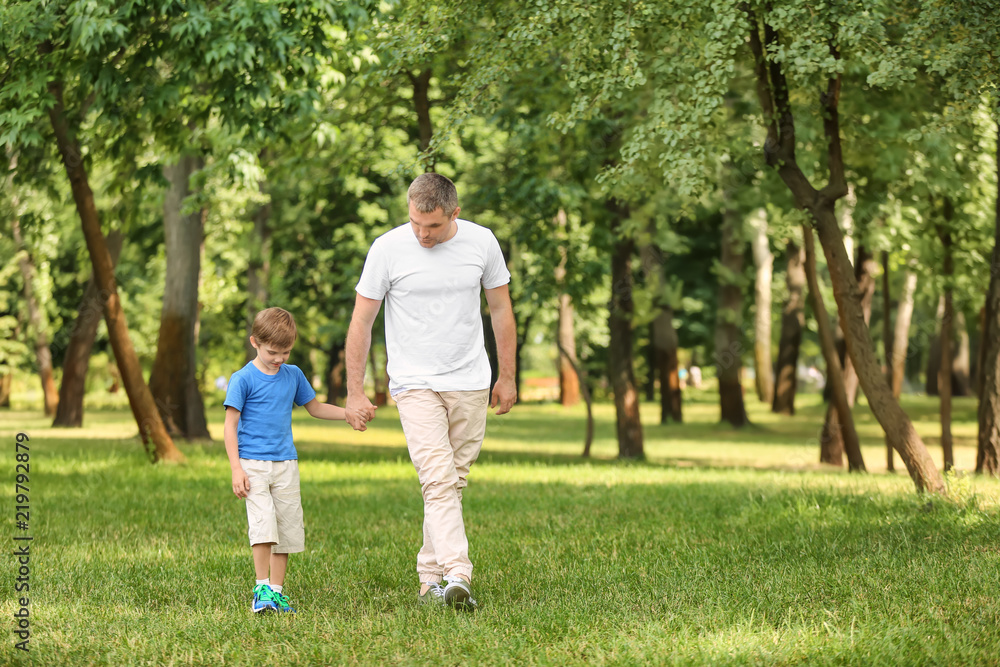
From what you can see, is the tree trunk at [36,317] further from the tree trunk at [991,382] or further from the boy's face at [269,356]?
the boy's face at [269,356]

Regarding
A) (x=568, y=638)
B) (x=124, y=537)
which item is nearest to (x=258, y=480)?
(x=568, y=638)

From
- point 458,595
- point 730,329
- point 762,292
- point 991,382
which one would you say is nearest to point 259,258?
point 730,329

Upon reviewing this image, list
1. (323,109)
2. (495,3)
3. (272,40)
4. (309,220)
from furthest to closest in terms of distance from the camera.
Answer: (309,220) < (323,109) < (272,40) < (495,3)

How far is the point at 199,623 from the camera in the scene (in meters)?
5.13

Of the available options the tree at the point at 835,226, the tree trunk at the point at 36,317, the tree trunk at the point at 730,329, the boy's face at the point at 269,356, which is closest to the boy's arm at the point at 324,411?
the boy's face at the point at 269,356

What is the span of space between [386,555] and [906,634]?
3.62 m

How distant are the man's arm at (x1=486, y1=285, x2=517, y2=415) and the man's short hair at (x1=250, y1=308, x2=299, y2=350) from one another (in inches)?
Result: 43.8

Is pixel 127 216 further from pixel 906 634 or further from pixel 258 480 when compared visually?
pixel 906 634

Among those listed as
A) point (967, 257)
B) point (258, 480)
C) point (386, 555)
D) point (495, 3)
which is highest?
point (495, 3)

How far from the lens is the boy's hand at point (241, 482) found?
5391 mm

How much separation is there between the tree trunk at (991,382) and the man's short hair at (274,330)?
36.7ft

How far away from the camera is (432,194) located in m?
5.46

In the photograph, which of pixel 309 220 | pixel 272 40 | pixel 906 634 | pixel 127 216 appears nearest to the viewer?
pixel 906 634

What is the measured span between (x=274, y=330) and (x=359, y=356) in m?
0.53
